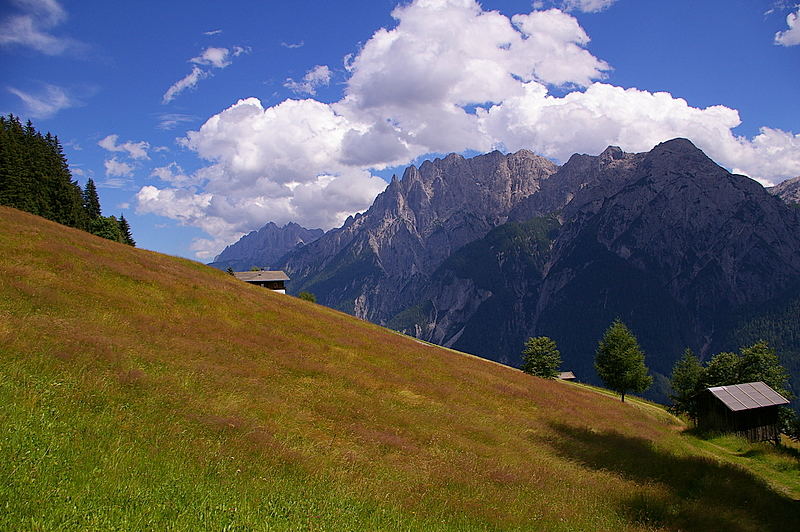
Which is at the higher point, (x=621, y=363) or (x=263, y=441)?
(x=621, y=363)

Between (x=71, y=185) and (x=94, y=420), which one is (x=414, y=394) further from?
(x=71, y=185)

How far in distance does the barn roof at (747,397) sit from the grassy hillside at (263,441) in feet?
68.5

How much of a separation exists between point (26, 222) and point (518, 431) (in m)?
46.1

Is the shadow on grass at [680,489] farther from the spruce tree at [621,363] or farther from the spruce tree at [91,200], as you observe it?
the spruce tree at [91,200]


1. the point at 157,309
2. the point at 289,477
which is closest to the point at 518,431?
the point at 289,477

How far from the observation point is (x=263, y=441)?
586 inches

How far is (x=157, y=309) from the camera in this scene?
3039cm

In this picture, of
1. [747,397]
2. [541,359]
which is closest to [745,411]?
[747,397]

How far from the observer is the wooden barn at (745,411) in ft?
151

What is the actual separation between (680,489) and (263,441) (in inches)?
691

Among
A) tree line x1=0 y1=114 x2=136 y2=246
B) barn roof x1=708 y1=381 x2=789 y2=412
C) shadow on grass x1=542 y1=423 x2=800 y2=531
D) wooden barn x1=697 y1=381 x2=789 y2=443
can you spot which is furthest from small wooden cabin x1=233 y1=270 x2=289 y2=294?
barn roof x1=708 y1=381 x2=789 y2=412

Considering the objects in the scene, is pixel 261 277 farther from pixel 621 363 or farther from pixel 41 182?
pixel 621 363

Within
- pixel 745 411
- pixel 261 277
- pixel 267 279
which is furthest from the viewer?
pixel 261 277

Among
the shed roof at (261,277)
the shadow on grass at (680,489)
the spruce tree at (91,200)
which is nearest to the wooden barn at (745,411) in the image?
the shadow on grass at (680,489)
